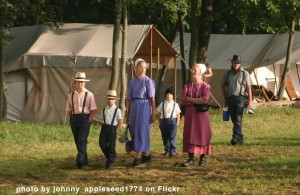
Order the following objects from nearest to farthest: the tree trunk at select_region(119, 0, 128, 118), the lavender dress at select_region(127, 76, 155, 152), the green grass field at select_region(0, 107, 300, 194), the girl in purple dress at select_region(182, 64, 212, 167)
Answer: the green grass field at select_region(0, 107, 300, 194), the girl in purple dress at select_region(182, 64, 212, 167), the lavender dress at select_region(127, 76, 155, 152), the tree trunk at select_region(119, 0, 128, 118)

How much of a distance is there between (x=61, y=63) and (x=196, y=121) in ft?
43.2

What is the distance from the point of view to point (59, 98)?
2533cm

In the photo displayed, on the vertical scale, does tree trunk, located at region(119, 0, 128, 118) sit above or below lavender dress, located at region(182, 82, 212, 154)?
above

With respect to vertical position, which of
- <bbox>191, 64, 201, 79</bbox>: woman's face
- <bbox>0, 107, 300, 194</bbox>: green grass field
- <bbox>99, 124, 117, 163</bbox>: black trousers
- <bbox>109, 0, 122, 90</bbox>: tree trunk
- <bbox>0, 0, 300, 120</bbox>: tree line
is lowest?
<bbox>0, 107, 300, 194</bbox>: green grass field

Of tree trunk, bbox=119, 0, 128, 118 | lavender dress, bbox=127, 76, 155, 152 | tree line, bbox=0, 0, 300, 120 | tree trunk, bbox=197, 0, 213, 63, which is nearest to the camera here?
lavender dress, bbox=127, 76, 155, 152

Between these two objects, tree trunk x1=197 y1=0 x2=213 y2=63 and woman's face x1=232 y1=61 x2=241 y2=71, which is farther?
tree trunk x1=197 y1=0 x2=213 y2=63

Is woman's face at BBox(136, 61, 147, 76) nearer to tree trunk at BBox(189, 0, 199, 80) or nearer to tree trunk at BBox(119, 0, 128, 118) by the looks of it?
tree trunk at BBox(119, 0, 128, 118)

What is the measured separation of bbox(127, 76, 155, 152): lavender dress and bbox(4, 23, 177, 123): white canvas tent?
A: 11409mm

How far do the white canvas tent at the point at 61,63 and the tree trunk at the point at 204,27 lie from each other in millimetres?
1180

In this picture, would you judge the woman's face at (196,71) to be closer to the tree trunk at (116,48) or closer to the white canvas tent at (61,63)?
the tree trunk at (116,48)

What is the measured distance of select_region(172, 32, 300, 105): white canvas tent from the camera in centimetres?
3322

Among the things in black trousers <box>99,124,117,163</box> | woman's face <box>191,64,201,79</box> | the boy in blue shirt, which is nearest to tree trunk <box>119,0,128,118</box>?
the boy in blue shirt

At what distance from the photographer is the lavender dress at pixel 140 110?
1242 cm

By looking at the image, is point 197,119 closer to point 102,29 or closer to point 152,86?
point 152,86
